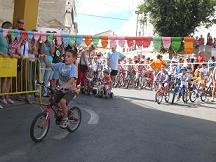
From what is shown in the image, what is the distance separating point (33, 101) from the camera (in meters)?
13.9

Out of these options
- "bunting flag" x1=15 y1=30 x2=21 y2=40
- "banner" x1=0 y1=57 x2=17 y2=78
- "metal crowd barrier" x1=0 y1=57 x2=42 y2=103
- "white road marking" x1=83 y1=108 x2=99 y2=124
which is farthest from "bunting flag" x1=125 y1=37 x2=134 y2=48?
"banner" x1=0 y1=57 x2=17 y2=78

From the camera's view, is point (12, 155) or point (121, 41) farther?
point (121, 41)

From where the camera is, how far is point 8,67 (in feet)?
41.2

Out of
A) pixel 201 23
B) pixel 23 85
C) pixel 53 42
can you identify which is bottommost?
pixel 23 85

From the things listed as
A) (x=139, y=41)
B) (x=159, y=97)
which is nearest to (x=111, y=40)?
(x=139, y=41)

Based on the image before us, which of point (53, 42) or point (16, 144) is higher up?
point (53, 42)

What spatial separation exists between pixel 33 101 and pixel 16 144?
5.93m

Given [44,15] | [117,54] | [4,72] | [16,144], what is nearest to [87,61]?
[117,54]

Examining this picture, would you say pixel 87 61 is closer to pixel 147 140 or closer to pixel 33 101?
pixel 33 101

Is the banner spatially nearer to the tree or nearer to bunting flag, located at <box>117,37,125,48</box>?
bunting flag, located at <box>117,37,125,48</box>

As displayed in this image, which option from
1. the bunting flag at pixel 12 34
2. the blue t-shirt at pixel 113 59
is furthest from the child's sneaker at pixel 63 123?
the blue t-shirt at pixel 113 59

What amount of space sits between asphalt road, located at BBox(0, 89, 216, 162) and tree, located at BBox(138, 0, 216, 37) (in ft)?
79.2

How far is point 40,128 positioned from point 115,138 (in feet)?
5.17

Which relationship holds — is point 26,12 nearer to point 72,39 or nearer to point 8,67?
point 72,39
